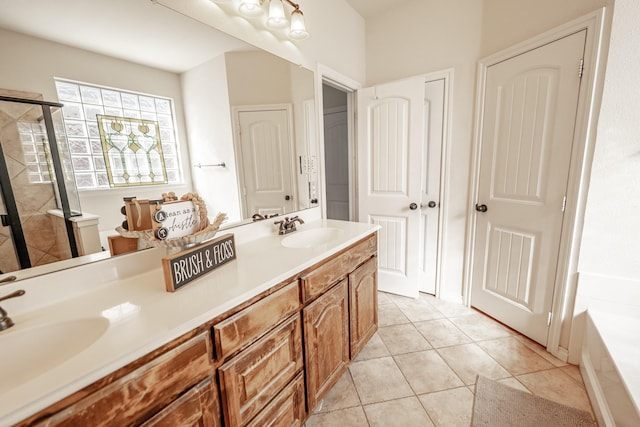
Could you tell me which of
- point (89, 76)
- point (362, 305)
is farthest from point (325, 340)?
point (89, 76)

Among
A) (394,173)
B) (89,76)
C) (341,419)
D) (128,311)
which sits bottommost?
(341,419)

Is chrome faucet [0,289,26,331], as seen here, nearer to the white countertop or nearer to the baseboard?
the white countertop

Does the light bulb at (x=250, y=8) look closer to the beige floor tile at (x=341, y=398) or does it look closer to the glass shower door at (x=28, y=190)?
the glass shower door at (x=28, y=190)

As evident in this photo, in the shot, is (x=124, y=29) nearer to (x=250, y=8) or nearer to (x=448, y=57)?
(x=250, y=8)

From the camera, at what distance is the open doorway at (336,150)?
324 centimetres

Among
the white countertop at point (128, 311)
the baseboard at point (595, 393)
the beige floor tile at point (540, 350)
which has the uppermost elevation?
the white countertop at point (128, 311)

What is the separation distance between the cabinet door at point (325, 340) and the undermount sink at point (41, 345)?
0.73 meters

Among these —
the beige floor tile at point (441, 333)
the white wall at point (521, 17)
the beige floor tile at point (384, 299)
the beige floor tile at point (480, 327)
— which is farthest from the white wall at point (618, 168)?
the beige floor tile at point (384, 299)

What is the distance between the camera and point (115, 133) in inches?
39.0

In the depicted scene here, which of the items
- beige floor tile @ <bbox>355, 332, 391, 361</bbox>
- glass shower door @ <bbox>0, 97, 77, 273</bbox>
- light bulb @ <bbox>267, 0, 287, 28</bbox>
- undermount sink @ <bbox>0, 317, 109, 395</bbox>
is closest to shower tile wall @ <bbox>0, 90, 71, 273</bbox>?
glass shower door @ <bbox>0, 97, 77, 273</bbox>

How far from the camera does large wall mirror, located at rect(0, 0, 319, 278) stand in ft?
2.74

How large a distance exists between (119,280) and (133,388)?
20.9 inches

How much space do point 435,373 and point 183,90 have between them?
211cm

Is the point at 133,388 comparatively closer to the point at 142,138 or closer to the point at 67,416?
the point at 67,416
